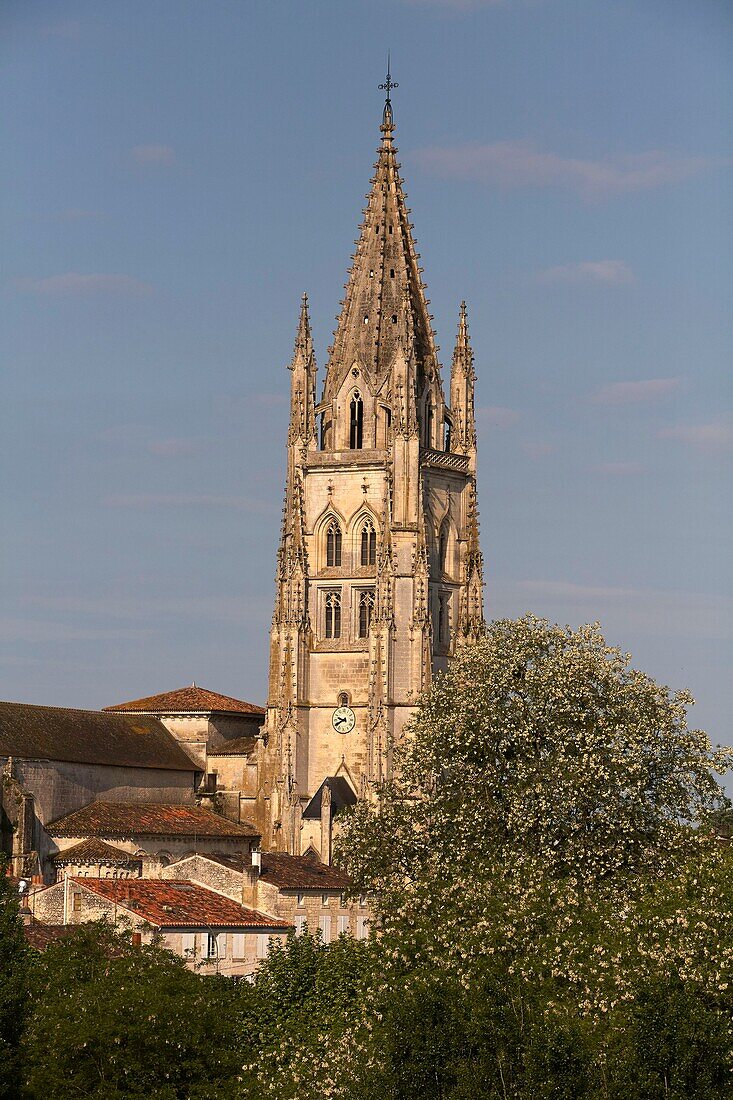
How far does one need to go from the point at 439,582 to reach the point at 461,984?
60.7 meters

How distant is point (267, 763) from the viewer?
10831cm

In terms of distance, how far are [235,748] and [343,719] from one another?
688 centimetres

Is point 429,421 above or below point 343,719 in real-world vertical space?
above

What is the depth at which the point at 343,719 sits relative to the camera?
109 m

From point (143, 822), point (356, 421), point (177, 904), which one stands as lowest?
point (177, 904)

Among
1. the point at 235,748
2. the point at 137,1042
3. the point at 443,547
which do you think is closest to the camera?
the point at 137,1042

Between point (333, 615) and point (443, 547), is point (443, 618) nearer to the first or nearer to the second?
point (443, 547)

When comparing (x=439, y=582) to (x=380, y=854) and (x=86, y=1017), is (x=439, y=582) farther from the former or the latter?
(x=86, y=1017)

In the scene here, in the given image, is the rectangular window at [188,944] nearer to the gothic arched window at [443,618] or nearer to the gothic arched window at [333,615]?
the gothic arched window at [333,615]

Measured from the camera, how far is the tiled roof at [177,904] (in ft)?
245

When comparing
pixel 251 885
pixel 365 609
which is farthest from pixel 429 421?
pixel 251 885

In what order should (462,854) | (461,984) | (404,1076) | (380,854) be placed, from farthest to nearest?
1. (380,854)
2. (462,854)
3. (461,984)
4. (404,1076)

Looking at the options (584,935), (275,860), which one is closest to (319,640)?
(275,860)

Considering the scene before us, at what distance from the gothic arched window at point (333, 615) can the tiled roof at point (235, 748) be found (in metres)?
6.64
